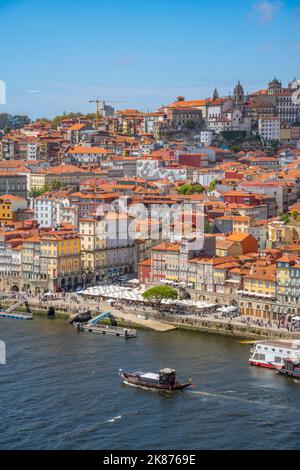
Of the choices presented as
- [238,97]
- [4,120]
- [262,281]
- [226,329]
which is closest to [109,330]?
[226,329]

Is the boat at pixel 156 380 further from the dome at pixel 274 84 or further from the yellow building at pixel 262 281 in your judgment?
the dome at pixel 274 84

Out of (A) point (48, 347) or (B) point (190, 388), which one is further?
(A) point (48, 347)

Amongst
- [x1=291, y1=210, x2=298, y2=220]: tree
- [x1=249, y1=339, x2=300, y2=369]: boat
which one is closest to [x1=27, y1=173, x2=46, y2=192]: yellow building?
[x1=291, y1=210, x2=298, y2=220]: tree

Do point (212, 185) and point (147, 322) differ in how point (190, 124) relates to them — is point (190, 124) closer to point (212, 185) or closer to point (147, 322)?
point (212, 185)

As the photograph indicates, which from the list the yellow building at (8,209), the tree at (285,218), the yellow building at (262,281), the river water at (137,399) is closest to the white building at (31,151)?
the yellow building at (8,209)

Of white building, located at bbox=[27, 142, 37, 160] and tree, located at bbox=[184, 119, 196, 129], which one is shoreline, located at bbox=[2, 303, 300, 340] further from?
tree, located at bbox=[184, 119, 196, 129]
